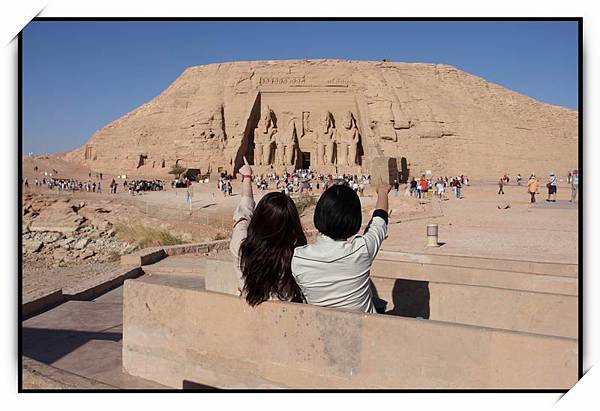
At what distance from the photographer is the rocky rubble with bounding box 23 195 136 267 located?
1534 centimetres

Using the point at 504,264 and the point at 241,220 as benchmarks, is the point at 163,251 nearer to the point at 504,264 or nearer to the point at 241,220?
the point at 504,264

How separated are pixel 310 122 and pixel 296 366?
34665 mm

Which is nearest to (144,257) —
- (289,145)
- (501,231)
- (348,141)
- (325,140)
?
(501,231)

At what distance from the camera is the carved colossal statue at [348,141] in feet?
111

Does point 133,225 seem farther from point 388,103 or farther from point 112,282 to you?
point 388,103

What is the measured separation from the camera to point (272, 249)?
9.71 ft

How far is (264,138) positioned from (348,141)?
516 cm

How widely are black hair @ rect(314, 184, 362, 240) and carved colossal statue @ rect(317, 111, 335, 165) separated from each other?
30665 mm

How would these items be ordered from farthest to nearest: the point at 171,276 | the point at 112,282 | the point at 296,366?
1. the point at 171,276
2. the point at 112,282
3. the point at 296,366

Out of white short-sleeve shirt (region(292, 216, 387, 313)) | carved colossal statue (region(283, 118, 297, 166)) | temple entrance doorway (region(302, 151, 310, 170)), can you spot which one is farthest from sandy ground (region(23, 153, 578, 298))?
temple entrance doorway (region(302, 151, 310, 170))

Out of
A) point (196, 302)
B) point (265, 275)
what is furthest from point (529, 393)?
point (196, 302)

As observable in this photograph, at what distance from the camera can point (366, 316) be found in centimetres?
267

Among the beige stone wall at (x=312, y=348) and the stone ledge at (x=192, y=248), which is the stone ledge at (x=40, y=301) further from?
the stone ledge at (x=192, y=248)

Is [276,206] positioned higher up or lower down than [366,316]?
higher up
